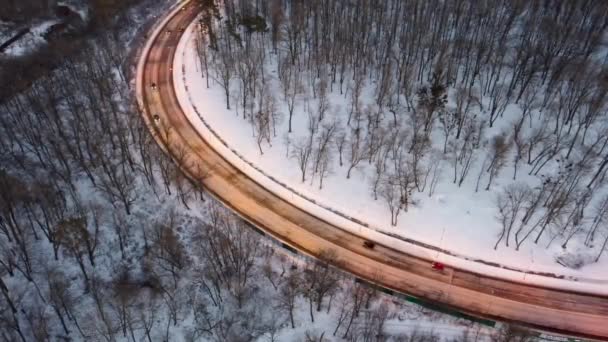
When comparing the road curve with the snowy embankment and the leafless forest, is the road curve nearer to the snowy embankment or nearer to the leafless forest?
the snowy embankment

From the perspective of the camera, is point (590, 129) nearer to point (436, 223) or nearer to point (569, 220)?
point (569, 220)

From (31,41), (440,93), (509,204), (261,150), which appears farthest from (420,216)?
(31,41)

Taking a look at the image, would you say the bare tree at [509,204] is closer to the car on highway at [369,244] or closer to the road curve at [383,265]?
the road curve at [383,265]

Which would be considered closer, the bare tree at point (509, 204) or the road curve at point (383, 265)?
the road curve at point (383, 265)

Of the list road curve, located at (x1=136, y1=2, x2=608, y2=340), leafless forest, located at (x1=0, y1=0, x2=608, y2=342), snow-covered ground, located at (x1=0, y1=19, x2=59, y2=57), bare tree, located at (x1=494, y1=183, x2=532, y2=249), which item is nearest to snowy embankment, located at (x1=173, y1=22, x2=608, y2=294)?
bare tree, located at (x1=494, y1=183, x2=532, y2=249)

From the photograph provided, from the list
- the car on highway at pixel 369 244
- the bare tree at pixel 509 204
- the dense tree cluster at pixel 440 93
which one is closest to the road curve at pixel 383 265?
the car on highway at pixel 369 244

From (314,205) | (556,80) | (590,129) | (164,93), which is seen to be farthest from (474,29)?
(164,93)
